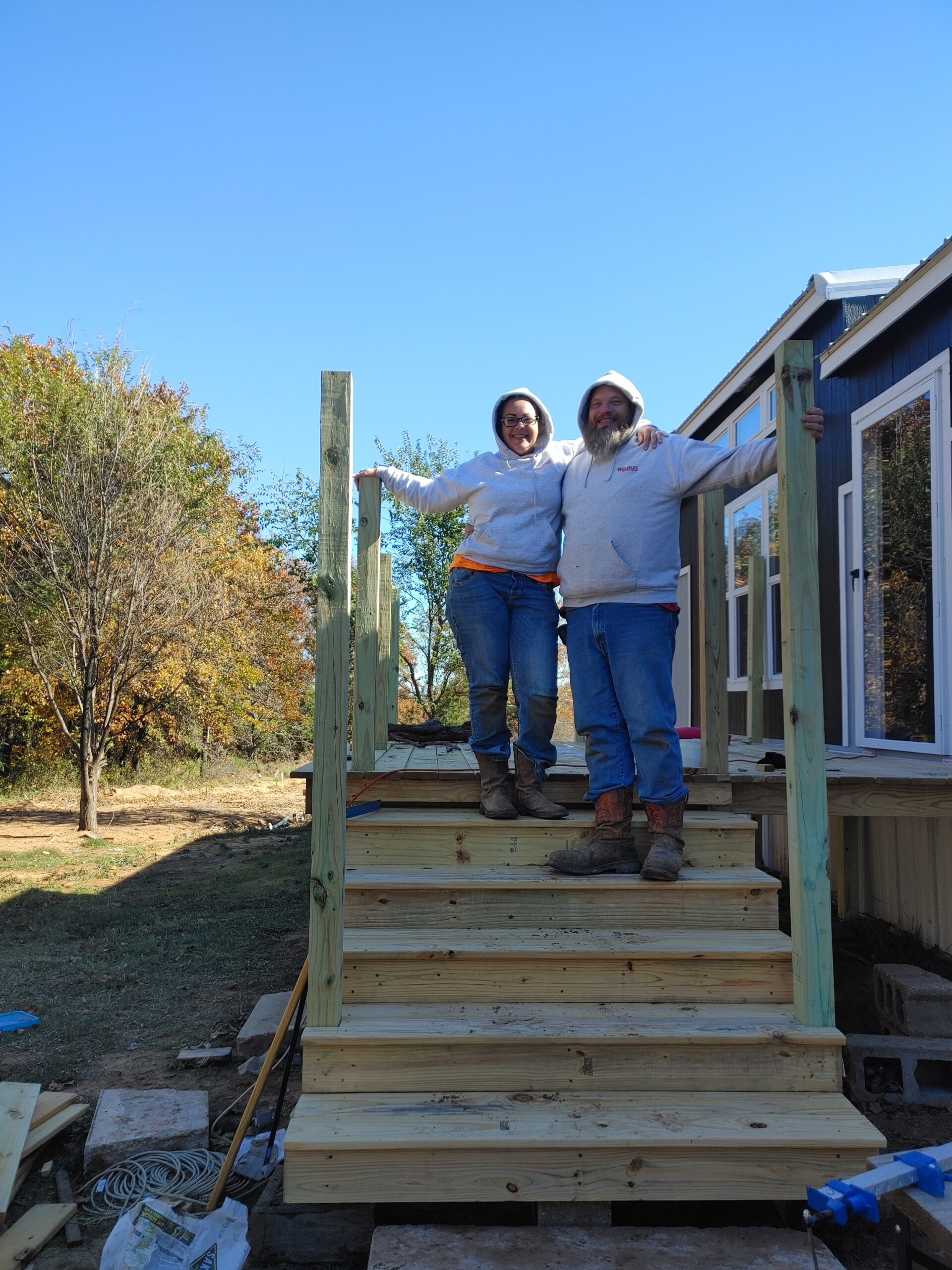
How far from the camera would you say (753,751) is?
17.1ft

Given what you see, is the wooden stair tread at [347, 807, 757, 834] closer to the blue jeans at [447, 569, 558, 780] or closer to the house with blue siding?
the blue jeans at [447, 569, 558, 780]

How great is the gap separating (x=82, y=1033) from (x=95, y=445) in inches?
319

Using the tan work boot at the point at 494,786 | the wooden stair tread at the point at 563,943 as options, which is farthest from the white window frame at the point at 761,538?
the wooden stair tread at the point at 563,943

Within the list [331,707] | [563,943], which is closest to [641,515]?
[331,707]

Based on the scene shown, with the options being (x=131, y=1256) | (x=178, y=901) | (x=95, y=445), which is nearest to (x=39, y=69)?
(x=95, y=445)

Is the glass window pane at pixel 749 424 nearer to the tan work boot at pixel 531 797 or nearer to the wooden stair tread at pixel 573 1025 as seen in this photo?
the tan work boot at pixel 531 797

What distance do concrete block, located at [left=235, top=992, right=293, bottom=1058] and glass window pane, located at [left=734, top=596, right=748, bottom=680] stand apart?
568 cm

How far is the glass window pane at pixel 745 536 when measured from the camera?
8.30 meters

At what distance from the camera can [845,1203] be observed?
56.2 inches

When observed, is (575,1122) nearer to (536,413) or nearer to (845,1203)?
(845,1203)

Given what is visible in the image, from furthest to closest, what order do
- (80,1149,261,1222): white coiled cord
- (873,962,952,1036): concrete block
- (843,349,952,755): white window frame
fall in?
(843,349,952,755): white window frame
(873,962,952,1036): concrete block
(80,1149,261,1222): white coiled cord

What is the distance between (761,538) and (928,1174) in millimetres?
7138

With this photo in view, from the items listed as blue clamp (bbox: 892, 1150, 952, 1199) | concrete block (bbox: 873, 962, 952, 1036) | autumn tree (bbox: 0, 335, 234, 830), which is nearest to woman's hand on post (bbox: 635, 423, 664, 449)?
blue clamp (bbox: 892, 1150, 952, 1199)

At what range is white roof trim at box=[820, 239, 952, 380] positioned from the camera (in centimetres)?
A: 459
